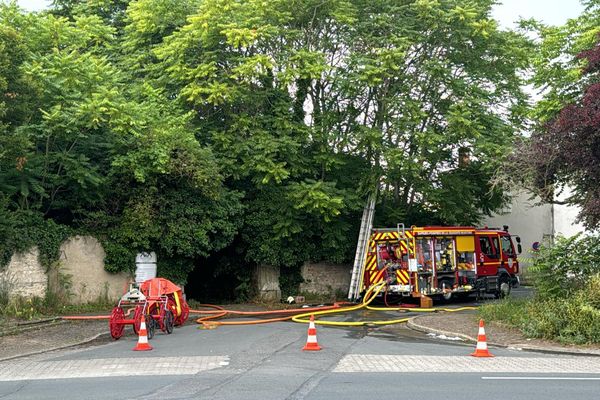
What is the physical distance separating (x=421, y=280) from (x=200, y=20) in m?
11.8

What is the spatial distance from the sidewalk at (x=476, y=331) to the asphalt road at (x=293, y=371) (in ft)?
1.82

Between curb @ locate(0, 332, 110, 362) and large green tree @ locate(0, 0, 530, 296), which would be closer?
curb @ locate(0, 332, 110, 362)

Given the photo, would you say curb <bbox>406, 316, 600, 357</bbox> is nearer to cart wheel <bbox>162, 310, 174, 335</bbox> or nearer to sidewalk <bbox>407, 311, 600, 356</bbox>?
sidewalk <bbox>407, 311, 600, 356</bbox>

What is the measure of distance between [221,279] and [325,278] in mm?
4338

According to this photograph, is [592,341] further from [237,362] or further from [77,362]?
[77,362]

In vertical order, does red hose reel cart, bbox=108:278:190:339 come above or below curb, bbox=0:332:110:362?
Result: above

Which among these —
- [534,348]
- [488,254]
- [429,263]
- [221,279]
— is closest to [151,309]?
[534,348]

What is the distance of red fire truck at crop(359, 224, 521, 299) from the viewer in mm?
24625

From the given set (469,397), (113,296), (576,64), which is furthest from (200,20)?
(469,397)

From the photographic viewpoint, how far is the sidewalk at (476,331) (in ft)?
47.0

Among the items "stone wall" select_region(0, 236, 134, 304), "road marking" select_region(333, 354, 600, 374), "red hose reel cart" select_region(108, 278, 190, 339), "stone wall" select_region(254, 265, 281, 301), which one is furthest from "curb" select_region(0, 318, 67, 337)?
"stone wall" select_region(254, 265, 281, 301)

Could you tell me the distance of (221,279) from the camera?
94.6 feet

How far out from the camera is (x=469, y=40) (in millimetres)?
25703

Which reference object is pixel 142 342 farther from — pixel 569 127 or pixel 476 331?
pixel 569 127
